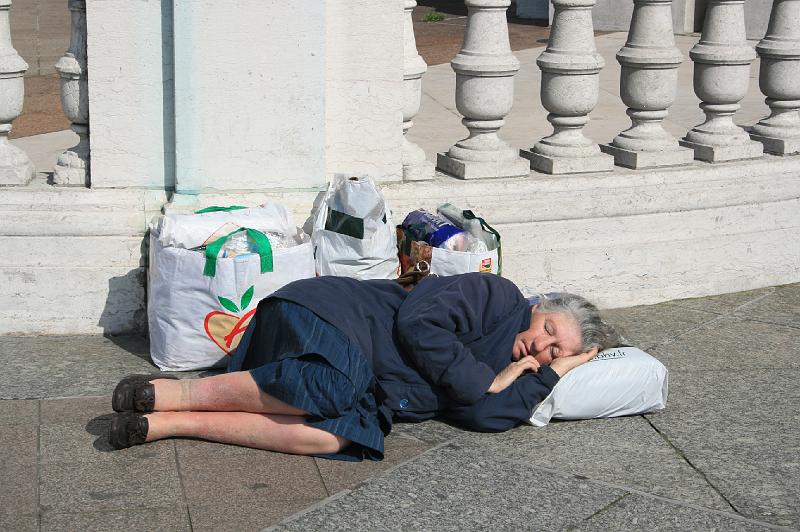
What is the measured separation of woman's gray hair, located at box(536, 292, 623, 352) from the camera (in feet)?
13.9

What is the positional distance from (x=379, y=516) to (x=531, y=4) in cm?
1230

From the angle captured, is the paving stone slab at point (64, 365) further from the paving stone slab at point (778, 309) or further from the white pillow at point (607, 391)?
the paving stone slab at point (778, 309)

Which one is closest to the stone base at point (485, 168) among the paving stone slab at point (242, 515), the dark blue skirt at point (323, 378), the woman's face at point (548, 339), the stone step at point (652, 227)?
the stone step at point (652, 227)

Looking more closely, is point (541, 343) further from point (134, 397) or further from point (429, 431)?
point (134, 397)

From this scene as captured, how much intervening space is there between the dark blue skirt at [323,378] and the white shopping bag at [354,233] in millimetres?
800

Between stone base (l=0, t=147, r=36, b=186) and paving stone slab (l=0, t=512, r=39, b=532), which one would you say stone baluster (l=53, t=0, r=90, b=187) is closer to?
stone base (l=0, t=147, r=36, b=186)

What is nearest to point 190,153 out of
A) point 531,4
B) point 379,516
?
point 379,516

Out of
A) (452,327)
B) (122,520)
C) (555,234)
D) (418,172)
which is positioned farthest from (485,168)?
(122,520)

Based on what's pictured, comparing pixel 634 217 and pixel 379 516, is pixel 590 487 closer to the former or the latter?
pixel 379 516

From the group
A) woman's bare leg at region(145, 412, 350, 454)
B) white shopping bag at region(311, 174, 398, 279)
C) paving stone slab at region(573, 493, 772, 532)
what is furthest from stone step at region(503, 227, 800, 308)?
paving stone slab at region(573, 493, 772, 532)

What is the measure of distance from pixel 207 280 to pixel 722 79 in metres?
2.62

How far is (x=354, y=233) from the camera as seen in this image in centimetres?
473

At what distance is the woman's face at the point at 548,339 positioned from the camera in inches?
164

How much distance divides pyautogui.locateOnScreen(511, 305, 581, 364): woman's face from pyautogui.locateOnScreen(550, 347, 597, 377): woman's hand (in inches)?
0.8
